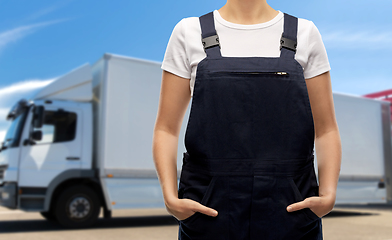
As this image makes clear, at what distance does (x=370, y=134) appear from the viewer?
1108 cm

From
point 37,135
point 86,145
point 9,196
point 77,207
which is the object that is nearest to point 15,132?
point 37,135

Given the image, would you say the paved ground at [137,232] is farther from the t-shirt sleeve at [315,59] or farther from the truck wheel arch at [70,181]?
the t-shirt sleeve at [315,59]

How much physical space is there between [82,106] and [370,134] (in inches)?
309

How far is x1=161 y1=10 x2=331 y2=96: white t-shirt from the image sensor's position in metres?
1.25

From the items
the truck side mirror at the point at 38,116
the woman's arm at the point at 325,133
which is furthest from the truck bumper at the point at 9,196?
the woman's arm at the point at 325,133

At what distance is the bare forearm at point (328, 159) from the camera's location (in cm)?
127

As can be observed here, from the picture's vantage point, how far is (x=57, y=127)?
776 cm

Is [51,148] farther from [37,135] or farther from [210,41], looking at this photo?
[210,41]

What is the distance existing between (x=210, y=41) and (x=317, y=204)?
0.60 metres

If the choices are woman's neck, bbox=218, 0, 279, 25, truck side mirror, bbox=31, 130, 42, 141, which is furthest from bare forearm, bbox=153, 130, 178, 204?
truck side mirror, bbox=31, 130, 42, 141

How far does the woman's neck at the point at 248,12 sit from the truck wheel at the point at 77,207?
7.00 metres

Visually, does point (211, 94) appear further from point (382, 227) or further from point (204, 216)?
point (382, 227)

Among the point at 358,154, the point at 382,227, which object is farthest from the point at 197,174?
the point at 358,154

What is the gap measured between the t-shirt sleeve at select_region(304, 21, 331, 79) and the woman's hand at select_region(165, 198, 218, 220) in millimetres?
541
